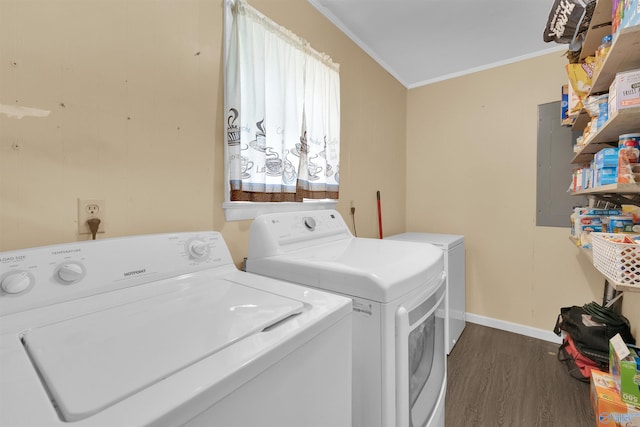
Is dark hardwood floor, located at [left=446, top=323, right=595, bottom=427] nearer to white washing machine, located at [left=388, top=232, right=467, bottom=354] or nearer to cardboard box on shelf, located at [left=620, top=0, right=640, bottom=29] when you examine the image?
white washing machine, located at [left=388, top=232, right=467, bottom=354]

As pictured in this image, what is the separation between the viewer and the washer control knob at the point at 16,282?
26.7 inches

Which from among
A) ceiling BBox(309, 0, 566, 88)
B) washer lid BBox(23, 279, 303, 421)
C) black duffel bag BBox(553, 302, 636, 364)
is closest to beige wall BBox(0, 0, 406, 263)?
washer lid BBox(23, 279, 303, 421)

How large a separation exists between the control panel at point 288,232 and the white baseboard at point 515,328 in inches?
82.5

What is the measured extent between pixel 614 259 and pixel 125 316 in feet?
5.09

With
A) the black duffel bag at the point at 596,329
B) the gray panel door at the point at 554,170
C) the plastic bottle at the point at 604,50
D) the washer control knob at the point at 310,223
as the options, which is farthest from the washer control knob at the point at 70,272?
the gray panel door at the point at 554,170

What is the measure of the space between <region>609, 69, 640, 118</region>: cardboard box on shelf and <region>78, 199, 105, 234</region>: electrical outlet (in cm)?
189

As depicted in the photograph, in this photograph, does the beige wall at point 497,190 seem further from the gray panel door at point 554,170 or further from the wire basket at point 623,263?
the wire basket at point 623,263

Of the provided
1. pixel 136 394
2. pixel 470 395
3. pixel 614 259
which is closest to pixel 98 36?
pixel 136 394

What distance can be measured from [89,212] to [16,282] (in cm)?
37

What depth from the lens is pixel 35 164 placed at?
90 cm

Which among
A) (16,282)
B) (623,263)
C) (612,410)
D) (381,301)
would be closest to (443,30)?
(623,263)

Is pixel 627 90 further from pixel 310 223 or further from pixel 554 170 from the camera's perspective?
pixel 554 170

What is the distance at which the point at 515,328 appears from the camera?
2.69 metres

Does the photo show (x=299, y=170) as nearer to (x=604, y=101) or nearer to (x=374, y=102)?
(x=374, y=102)
